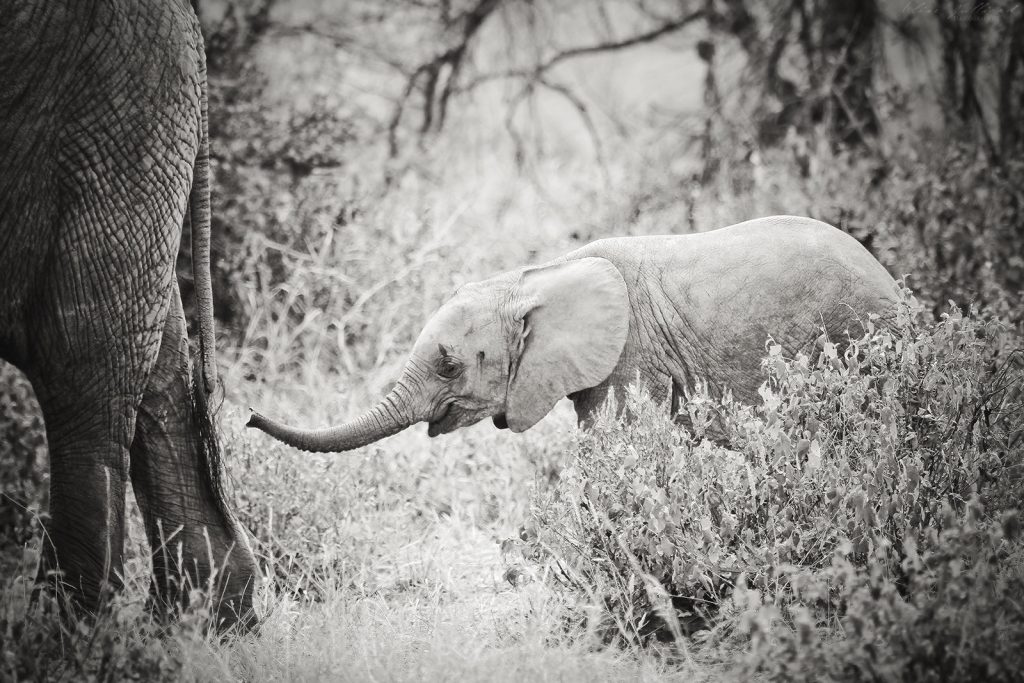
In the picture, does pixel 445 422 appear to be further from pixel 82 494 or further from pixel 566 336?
pixel 82 494

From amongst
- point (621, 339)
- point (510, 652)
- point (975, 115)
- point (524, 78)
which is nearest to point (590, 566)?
point (510, 652)

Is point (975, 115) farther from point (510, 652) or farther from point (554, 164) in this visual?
point (510, 652)

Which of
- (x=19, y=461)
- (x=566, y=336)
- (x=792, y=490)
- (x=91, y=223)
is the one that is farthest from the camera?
(x=19, y=461)

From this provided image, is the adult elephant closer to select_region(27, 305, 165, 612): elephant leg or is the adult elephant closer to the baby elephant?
select_region(27, 305, 165, 612): elephant leg

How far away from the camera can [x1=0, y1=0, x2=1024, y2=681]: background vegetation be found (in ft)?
11.2

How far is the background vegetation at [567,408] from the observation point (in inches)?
135

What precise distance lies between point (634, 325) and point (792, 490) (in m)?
1.02

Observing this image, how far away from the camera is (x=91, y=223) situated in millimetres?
3602

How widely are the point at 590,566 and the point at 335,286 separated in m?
3.72

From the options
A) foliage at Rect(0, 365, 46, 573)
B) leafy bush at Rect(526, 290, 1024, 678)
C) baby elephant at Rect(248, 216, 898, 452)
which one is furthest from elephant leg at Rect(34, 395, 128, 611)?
leafy bush at Rect(526, 290, 1024, 678)

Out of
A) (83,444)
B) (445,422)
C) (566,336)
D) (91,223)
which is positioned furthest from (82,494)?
(566,336)

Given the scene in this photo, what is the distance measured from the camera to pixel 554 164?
10266mm

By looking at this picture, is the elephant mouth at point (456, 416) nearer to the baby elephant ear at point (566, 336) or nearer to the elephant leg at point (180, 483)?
the baby elephant ear at point (566, 336)

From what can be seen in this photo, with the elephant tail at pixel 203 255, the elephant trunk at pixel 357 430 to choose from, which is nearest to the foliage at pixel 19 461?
the elephant tail at pixel 203 255
